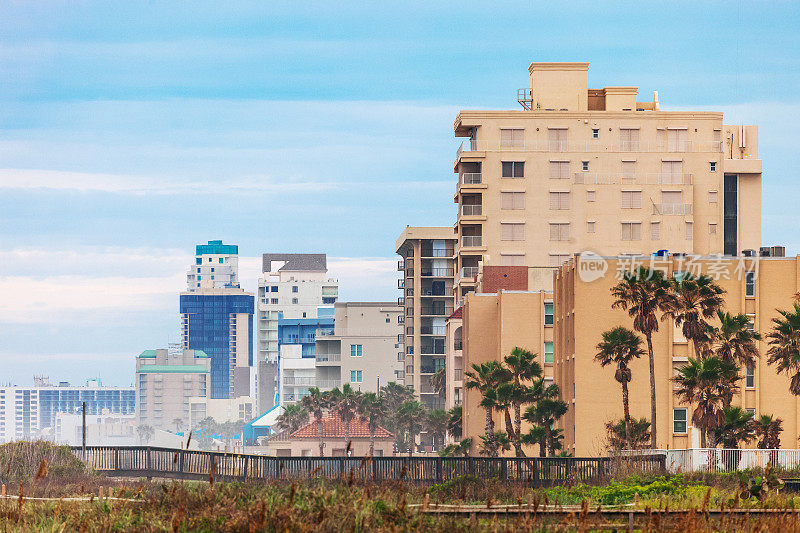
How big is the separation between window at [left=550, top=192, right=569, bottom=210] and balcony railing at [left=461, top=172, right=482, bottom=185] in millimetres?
7919

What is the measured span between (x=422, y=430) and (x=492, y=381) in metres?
76.3

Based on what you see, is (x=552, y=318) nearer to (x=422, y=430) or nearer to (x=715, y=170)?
(x=715, y=170)

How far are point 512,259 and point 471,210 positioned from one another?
6557 mm

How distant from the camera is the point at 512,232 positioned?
13288cm

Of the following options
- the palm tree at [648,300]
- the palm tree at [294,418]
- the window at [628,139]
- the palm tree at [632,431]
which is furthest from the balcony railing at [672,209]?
the palm tree at [632,431]

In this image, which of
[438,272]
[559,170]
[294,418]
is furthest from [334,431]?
[559,170]

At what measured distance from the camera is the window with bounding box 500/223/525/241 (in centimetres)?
13262

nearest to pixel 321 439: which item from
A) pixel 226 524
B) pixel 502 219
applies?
pixel 502 219

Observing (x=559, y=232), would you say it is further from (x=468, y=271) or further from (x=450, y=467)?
(x=450, y=467)

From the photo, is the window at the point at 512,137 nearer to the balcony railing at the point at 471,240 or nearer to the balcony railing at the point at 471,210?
the balcony railing at the point at 471,210

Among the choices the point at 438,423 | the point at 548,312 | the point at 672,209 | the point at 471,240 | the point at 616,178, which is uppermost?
the point at 616,178

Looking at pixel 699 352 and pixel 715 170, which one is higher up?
pixel 715 170

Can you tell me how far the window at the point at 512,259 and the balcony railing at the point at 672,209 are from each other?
48.9 ft

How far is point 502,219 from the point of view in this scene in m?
132
